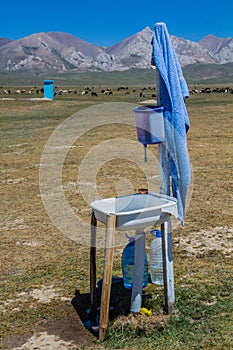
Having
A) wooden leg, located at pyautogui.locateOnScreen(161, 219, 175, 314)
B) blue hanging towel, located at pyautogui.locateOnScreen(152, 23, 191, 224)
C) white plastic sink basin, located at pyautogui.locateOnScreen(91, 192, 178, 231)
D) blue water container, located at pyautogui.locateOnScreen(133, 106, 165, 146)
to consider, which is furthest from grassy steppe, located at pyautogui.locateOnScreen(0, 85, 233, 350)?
blue water container, located at pyautogui.locateOnScreen(133, 106, 165, 146)

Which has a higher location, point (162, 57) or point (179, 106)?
point (162, 57)

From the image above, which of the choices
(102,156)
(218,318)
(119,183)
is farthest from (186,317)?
(102,156)

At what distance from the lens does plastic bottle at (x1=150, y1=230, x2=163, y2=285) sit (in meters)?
5.10

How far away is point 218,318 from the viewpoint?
14.9 feet

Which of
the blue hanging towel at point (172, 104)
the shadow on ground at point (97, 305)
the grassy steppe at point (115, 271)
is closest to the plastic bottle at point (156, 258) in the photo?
the grassy steppe at point (115, 271)

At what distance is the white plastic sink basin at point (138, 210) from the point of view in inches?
164

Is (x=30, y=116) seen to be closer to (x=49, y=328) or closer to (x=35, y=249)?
(x=35, y=249)

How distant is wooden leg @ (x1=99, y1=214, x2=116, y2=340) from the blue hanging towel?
0.78 meters

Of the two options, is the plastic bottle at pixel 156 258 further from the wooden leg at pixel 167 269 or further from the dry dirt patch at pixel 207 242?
the dry dirt patch at pixel 207 242

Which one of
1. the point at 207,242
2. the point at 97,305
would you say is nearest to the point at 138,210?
the point at 97,305

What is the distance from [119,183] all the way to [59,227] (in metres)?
2.72

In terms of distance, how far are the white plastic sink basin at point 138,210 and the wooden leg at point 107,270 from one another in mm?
64

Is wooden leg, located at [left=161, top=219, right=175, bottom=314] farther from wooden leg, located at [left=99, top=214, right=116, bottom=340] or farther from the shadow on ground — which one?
wooden leg, located at [left=99, top=214, right=116, bottom=340]

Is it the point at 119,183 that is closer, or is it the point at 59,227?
the point at 59,227
